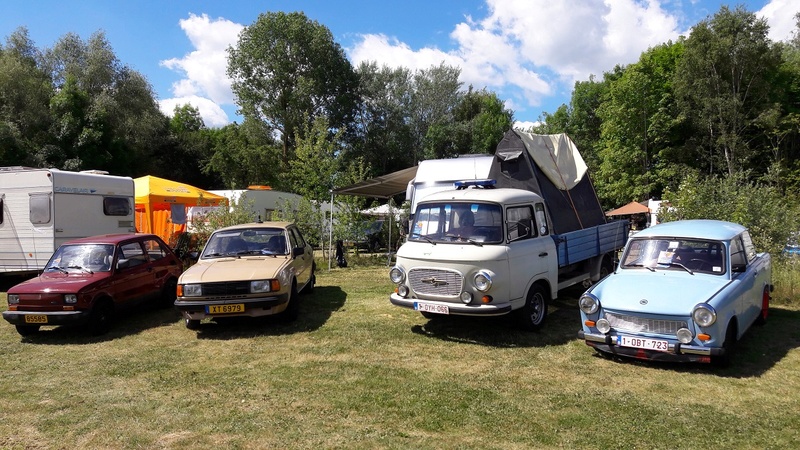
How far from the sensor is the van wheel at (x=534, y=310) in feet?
24.9

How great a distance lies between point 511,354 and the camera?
6781mm

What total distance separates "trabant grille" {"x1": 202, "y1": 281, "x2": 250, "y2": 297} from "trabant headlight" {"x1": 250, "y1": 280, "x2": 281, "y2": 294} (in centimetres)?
7

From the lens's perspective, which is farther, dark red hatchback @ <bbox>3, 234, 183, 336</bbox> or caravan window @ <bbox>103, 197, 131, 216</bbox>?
caravan window @ <bbox>103, 197, 131, 216</bbox>

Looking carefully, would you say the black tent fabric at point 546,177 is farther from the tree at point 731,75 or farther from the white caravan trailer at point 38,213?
the tree at point 731,75

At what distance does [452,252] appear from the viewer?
7316 mm

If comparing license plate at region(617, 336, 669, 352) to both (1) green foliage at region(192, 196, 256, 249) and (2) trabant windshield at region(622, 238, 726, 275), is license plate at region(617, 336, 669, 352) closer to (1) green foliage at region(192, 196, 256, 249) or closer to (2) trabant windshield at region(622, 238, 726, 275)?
(2) trabant windshield at region(622, 238, 726, 275)

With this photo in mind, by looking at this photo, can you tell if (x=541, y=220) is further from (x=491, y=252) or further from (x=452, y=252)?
(x=452, y=252)

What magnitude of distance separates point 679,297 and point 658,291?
27cm

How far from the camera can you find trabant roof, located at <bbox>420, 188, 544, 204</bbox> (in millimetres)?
7766

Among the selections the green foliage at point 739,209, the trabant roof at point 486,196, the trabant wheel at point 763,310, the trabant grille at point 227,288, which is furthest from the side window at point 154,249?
the green foliage at point 739,209

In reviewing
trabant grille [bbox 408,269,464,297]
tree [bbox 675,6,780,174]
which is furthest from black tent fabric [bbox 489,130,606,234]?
tree [bbox 675,6,780,174]

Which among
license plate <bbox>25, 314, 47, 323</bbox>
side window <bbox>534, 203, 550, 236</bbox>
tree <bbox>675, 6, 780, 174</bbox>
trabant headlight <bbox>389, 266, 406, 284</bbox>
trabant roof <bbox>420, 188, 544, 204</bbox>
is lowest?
license plate <bbox>25, 314, 47, 323</bbox>

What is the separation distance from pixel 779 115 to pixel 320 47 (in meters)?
30.5

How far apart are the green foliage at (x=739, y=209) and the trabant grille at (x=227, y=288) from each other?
10.1 meters
